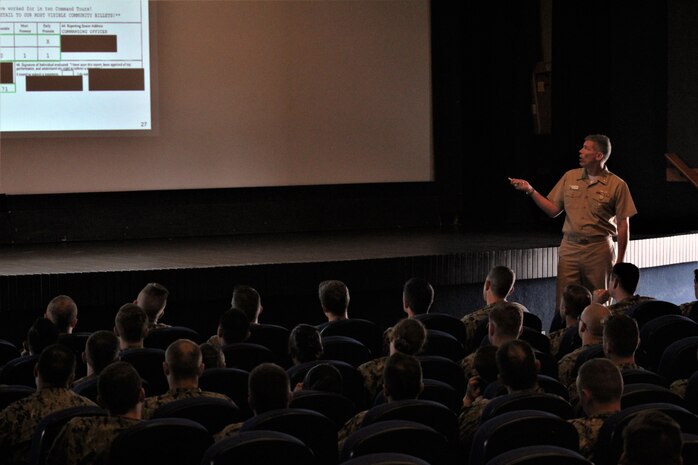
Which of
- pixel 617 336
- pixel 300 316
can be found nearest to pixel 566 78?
pixel 300 316

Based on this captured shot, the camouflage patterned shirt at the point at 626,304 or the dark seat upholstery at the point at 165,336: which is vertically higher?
the camouflage patterned shirt at the point at 626,304

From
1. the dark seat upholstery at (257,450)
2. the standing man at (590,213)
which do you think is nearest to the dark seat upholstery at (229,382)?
the dark seat upholstery at (257,450)

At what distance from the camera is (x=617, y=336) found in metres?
4.28

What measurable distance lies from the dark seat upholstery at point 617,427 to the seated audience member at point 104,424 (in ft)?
5.00

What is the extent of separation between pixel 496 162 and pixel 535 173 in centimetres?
54

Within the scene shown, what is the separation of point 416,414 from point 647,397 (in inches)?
34.8

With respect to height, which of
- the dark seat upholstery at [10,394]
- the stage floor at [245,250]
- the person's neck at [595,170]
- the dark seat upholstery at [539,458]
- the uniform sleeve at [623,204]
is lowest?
the dark seat upholstery at [10,394]

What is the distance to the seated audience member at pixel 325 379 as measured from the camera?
3.91 meters

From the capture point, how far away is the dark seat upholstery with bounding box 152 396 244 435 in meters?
3.63

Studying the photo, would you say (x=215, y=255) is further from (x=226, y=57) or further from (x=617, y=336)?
(x=617, y=336)

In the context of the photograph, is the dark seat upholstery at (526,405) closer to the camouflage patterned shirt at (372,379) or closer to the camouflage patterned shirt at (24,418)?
the camouflage patterned shirt at (372,379)

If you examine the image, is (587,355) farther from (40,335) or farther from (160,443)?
(40,335)

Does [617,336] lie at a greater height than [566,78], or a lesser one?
lesser

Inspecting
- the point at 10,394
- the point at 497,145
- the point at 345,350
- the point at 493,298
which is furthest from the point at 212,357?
the point at 497,145
